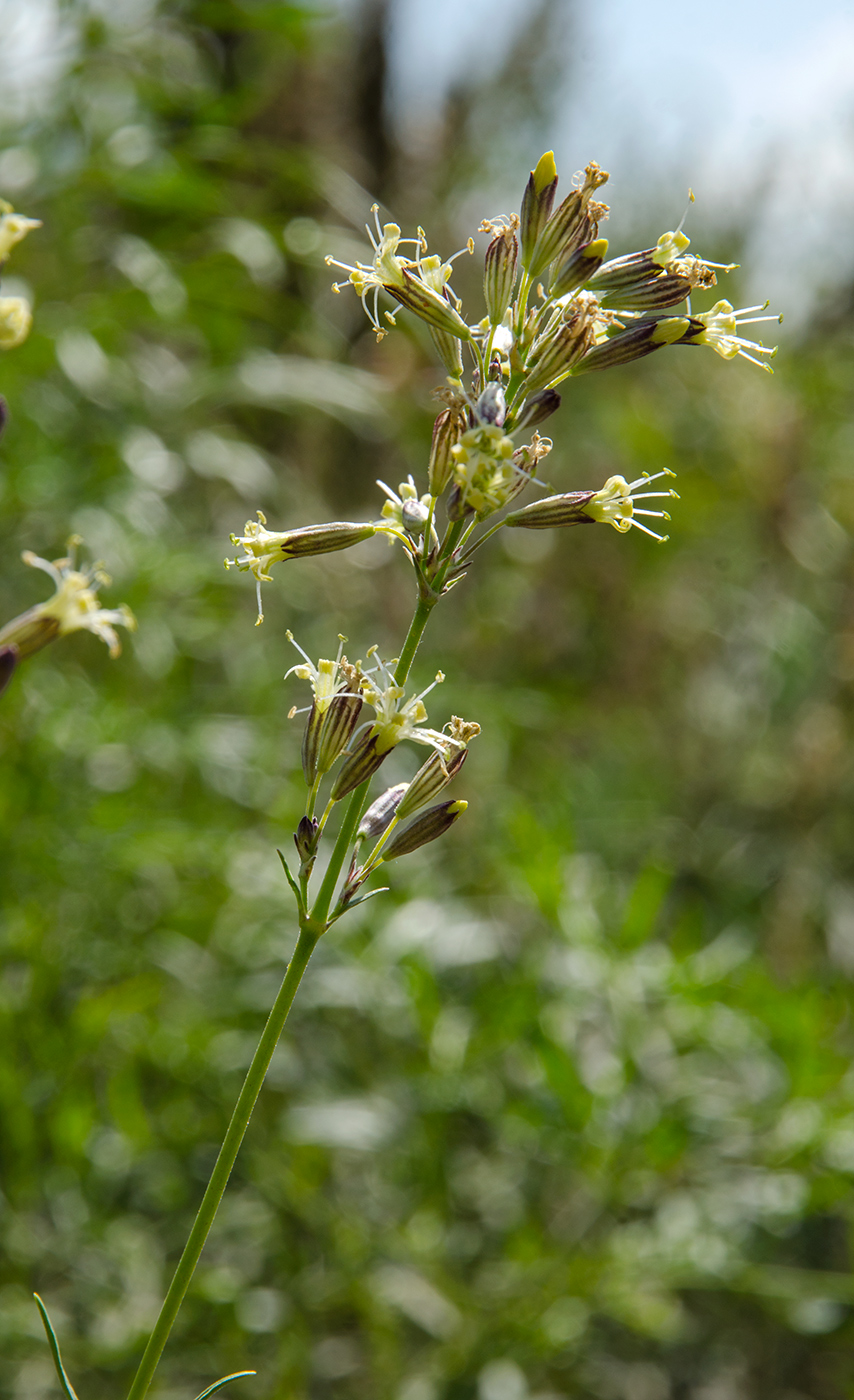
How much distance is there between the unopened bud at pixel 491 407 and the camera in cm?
59

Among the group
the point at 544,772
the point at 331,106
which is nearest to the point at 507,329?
the point at 544,772

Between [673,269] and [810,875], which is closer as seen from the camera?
[673,269]

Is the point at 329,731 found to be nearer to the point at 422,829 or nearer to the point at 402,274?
the point at 422,829

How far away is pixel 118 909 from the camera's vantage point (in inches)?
74.9

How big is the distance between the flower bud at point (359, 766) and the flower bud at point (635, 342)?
0.25 meters

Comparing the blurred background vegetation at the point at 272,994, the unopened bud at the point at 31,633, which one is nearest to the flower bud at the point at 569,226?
the unopened bud at the point at 31,633

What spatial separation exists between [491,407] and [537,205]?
0.48 ft

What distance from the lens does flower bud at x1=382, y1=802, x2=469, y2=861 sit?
67 cm

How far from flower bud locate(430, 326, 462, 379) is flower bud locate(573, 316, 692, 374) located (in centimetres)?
8

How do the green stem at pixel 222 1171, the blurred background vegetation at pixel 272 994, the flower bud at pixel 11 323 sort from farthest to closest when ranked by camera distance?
the blurred background vegetation at pixel 272 994
the flower bud at pixel 11 323
the green stem at pixel 222 1171

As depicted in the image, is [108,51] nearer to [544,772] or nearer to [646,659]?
[544,772]

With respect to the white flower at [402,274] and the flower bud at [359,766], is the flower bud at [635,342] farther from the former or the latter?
the flower bud at [359,766]

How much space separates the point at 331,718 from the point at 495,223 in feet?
1.16

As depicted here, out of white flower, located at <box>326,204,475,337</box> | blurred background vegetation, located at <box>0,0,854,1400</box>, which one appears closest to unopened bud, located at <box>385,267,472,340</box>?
white flower, located at <box>326,204,475,337</box>
